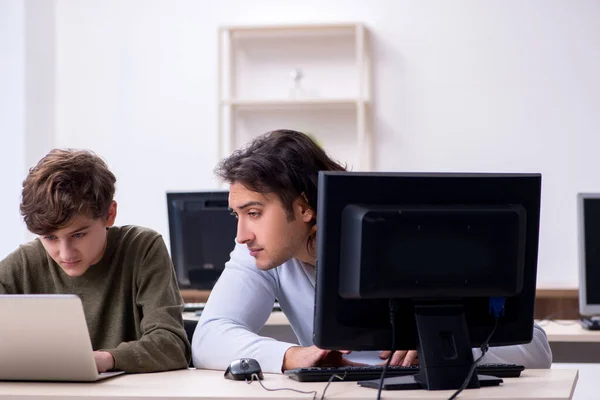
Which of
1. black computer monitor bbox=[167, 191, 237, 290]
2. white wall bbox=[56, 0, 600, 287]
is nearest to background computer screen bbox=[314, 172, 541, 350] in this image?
black computer monitor bbox=[167, 191, 237, 290]

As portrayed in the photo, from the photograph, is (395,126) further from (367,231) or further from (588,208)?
(367,231)

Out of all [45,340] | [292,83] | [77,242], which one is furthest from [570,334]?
[292,83]

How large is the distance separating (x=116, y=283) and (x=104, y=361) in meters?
0.40

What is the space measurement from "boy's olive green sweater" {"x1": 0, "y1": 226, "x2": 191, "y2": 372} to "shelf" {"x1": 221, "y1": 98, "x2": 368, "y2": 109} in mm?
2799

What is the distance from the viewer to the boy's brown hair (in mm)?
1926

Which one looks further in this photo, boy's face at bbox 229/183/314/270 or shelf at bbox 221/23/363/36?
shelf at bbox 221/23/363/36

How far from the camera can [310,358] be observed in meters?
1.72

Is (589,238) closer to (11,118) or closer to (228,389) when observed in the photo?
(228,389)

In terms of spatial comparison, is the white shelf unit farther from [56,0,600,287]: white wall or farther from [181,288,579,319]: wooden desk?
[181,288,579,319]: wooden desk

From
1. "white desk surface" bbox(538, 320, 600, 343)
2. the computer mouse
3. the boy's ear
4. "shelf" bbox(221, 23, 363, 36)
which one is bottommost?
"white desk surface" bbox(538, 320, 600, 343)

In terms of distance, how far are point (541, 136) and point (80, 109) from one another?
275 cm

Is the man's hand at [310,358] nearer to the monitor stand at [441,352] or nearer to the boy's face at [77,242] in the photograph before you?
the monitor stand at [441,352]

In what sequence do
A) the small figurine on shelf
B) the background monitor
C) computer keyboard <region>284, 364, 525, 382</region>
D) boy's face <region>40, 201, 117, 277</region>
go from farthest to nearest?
the small figurine on shelf → the background monitor → boy's face <region>40, 201, 117, 277</region> → computer keyboard <region>284, 364, 525, 382</region>

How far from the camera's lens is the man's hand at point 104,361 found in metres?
1.73
